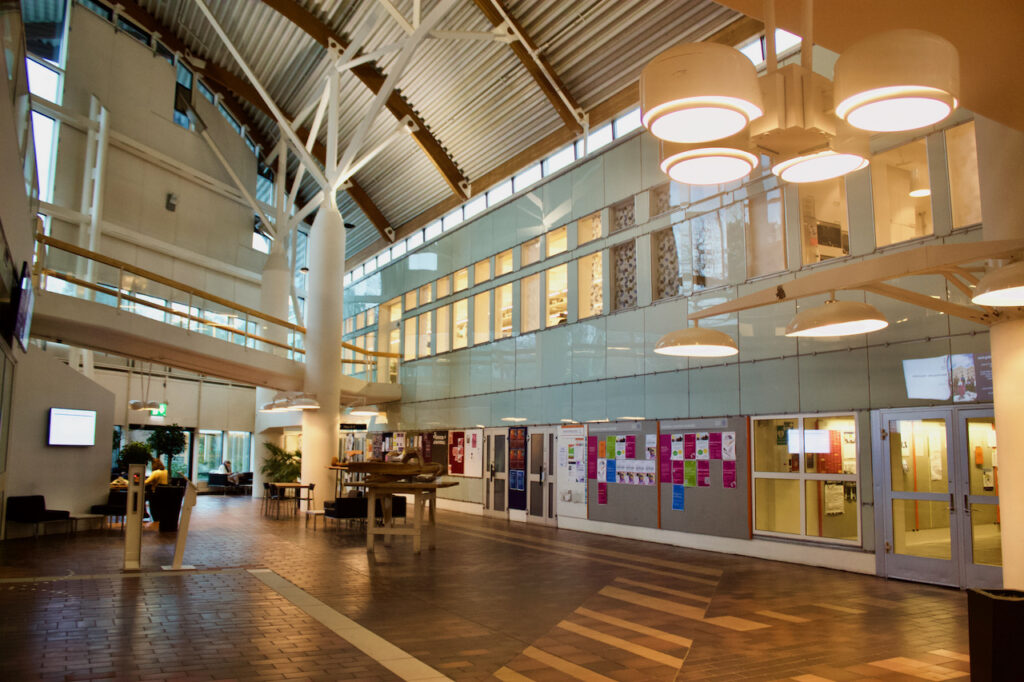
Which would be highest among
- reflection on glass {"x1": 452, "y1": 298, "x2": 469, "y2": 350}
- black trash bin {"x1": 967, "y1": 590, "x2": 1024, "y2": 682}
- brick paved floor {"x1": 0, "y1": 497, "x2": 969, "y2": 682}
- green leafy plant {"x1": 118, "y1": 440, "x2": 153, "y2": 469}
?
reflection on glass {"x1": 452, "y1": 298, "x2": 469, "y2": 350}

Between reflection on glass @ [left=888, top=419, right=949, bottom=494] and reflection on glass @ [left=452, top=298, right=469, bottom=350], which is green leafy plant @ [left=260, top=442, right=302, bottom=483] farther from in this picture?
reflection on glass @ [left=888, top=419, right=949, bottom=494]

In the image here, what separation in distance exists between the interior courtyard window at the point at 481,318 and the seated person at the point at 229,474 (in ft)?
38.4

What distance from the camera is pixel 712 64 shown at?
243cm

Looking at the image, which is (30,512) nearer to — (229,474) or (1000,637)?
(1000,637)

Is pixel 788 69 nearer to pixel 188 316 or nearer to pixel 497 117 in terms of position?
pixel 188 316

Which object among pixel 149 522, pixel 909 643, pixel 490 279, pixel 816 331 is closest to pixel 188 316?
pixel 149 522

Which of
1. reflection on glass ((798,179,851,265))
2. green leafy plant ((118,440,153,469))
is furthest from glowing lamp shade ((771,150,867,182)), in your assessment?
green leafy plant ((118,440,153,469))

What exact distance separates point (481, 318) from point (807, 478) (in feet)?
34.5

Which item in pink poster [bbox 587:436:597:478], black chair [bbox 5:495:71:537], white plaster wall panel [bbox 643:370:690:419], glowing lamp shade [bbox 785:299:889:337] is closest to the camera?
glowing lamp shade [bbox 785:299:889:337]

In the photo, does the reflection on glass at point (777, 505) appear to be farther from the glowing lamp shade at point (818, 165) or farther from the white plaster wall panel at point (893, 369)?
the glowing lamp shade at point (818, 165)

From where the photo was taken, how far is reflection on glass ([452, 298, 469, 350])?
20.2 m

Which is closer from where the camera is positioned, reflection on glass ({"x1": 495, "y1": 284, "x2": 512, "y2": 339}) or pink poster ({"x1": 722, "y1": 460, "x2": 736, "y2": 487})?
pink poster ({"x1": 722, "y1": 460, "x2": 736, "y2": 487})

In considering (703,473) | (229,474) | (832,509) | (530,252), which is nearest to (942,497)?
(832,509)

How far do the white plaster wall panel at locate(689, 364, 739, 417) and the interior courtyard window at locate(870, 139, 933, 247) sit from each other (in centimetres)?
308
